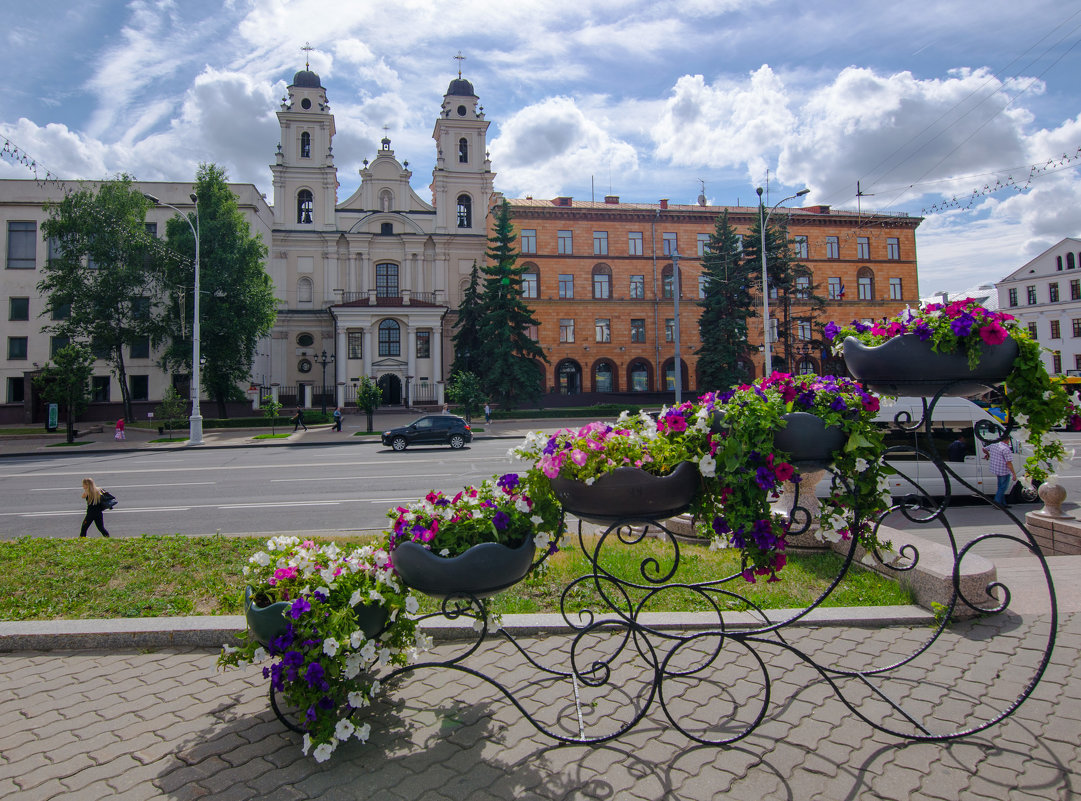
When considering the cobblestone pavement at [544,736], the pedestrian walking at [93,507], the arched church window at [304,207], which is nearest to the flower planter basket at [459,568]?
the cobblestone pavement at [544,736]

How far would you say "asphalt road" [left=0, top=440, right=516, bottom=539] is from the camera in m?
10.0

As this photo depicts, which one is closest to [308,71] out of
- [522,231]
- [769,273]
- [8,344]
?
[522,231]

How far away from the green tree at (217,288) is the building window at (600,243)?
25.1m

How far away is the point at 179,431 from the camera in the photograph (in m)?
33.4

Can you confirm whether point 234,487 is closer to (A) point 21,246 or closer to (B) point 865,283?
(A) point 21,246

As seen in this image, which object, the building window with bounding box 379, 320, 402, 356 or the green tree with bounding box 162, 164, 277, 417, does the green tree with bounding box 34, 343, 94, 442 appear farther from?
the building window with bounding box 379, 320, 402, 356

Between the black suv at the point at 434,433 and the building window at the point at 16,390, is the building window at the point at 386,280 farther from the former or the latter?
the black suv at the point at 434,433

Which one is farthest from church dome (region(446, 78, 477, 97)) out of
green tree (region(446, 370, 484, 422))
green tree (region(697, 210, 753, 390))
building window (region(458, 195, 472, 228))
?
green tree (region(446, 370, 484, 422))

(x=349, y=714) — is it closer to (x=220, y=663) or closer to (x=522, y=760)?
(x=220, y=663)

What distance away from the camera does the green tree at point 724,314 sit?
1639 inches

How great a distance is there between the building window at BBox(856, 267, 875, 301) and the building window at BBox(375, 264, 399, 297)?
39.7m

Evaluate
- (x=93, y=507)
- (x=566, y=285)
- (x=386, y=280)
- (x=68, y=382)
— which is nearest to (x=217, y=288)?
(x=68, y=382)

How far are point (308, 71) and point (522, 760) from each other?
59.4 metres

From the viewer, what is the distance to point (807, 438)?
9.84 ft
